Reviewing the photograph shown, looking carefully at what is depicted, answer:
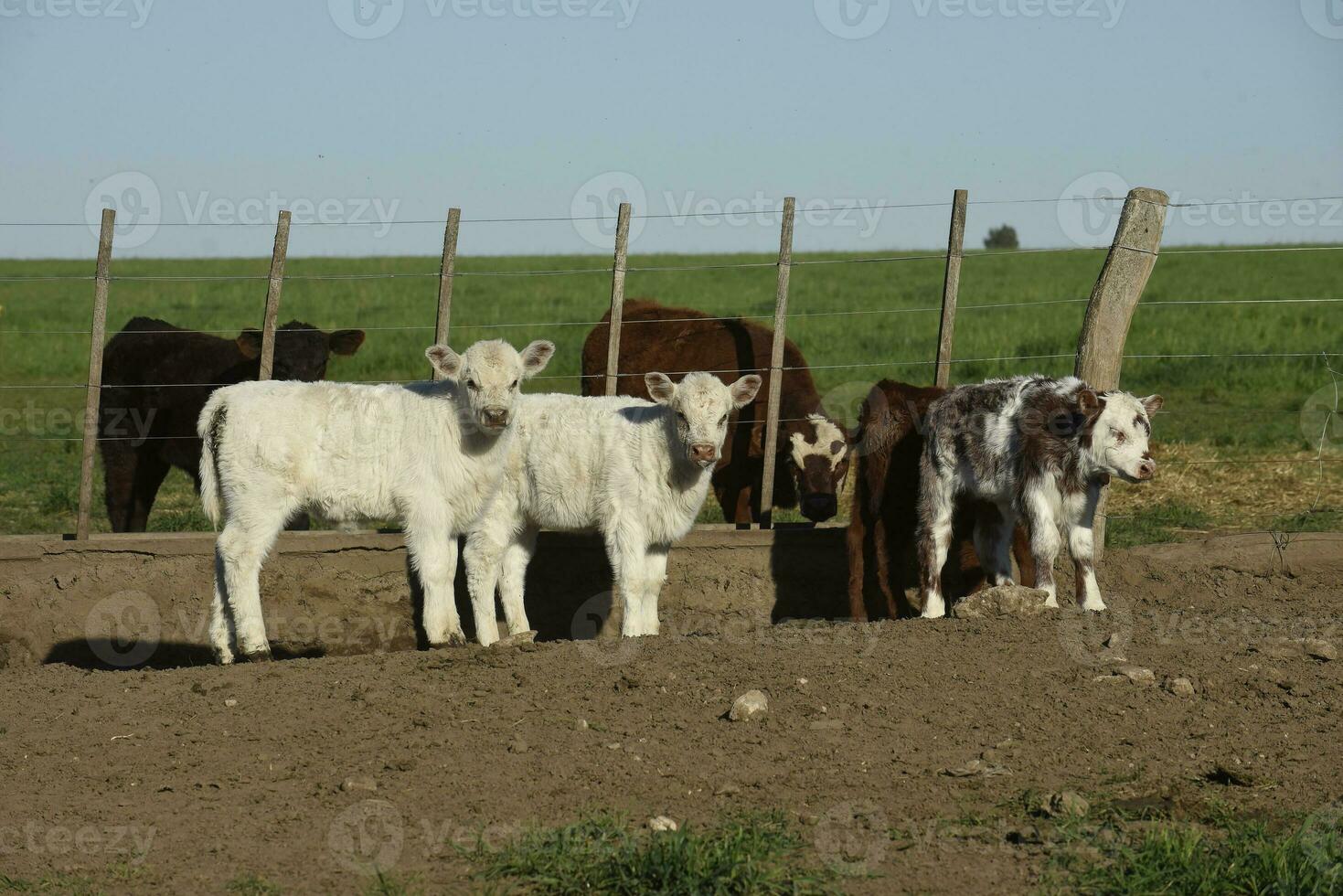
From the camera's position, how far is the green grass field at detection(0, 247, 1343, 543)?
13.3 m

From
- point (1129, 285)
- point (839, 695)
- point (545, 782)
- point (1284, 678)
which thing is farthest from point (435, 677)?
point (1129, 285)

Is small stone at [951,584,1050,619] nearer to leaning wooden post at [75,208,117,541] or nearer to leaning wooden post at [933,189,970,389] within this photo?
leaning wooden post at [933,189,970,389]

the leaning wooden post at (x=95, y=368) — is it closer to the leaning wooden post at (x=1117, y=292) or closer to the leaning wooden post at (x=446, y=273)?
the leaning wooden post at (x=446, y=273)

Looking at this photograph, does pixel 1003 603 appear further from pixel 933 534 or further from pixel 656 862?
pixel 656 862

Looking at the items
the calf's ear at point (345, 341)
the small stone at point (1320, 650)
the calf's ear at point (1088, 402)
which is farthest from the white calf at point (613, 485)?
the small stone at point (1320, 650)

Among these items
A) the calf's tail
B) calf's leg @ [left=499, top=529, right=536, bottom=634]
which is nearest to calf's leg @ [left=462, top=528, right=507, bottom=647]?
calf's leg @ [left=499, top=529, right=536, bottom=634]

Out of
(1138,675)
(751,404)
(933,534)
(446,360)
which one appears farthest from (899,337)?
(1138,675)

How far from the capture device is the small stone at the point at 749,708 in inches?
244

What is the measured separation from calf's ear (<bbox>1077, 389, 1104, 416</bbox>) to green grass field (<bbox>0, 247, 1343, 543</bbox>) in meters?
1.29

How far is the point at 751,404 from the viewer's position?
39.3 feet

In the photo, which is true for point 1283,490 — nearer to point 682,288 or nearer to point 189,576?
point 189,576

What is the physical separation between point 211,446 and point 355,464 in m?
0.88

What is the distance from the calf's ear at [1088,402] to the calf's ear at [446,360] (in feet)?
12.2

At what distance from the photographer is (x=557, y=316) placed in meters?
32.8
